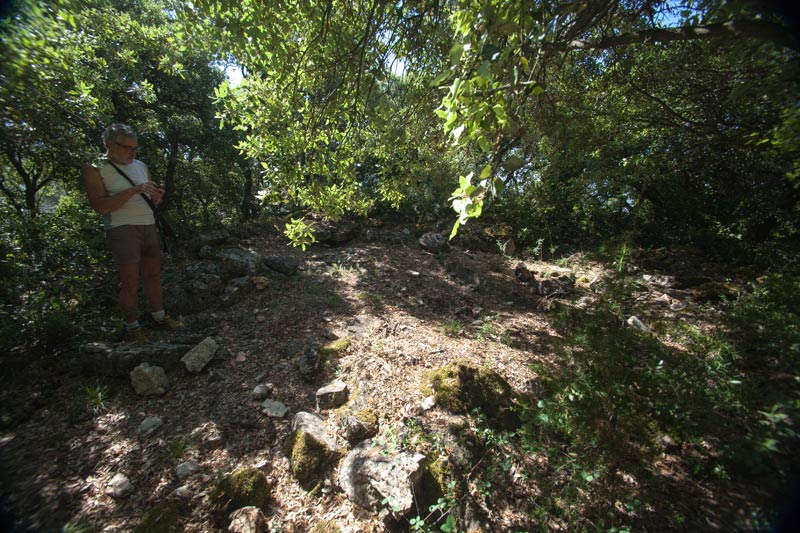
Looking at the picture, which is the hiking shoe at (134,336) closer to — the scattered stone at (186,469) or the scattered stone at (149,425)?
the scattered stone at (149,425)

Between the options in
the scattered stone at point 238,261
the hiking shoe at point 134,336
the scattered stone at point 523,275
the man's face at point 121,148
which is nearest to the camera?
the man's face at point 121,148

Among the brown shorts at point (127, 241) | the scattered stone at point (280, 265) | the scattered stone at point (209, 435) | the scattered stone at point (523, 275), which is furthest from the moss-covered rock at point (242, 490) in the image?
the scattered stone at point (523, 275)

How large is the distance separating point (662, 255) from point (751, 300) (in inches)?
152

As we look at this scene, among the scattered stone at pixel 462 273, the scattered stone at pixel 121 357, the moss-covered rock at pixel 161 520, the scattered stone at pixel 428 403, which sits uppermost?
the scattered stone at pixel 462 273

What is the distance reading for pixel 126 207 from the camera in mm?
2883

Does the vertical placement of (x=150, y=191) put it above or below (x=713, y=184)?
below

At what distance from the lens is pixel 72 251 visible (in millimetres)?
3521

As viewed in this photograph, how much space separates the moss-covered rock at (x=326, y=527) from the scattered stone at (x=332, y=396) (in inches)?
32.5

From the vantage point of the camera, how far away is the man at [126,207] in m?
2.71

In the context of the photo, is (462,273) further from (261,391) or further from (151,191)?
(151,191)

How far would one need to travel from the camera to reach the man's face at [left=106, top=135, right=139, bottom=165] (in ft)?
9.00

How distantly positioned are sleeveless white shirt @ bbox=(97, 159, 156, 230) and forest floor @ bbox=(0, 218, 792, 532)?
1.26 meters

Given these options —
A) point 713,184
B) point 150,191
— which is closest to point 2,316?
point 150,191

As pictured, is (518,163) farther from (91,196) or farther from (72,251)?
(72,251)
